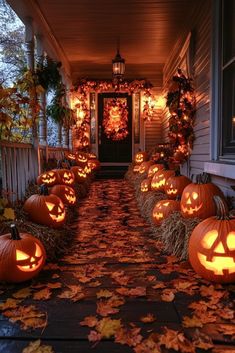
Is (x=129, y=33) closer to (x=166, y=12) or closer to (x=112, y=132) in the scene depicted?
(x=166, y=12)

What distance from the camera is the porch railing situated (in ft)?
11.9

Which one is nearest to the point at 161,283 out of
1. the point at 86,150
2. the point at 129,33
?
the point at 129,33

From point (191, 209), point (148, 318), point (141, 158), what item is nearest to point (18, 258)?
point (148, 318)

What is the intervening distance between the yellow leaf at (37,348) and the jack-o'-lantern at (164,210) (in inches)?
81.8

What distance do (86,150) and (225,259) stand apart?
8.42 meters

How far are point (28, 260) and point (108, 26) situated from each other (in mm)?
5680

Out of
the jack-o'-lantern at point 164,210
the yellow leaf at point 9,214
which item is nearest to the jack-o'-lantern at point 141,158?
the jack-o'-lantern at point 164,210

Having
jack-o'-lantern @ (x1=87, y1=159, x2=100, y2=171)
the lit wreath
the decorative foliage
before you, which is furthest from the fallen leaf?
the lit wreath

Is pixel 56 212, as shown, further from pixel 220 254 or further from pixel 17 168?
pixel 220 254

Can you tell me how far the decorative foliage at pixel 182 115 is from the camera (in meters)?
5.80

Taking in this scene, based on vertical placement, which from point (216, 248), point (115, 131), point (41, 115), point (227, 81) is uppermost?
point (227, 81)

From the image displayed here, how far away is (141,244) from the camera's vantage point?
127 inches

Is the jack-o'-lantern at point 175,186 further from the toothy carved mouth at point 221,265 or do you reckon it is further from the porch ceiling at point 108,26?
the porch ceiling at point 108,26

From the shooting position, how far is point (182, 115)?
6.05 metres
